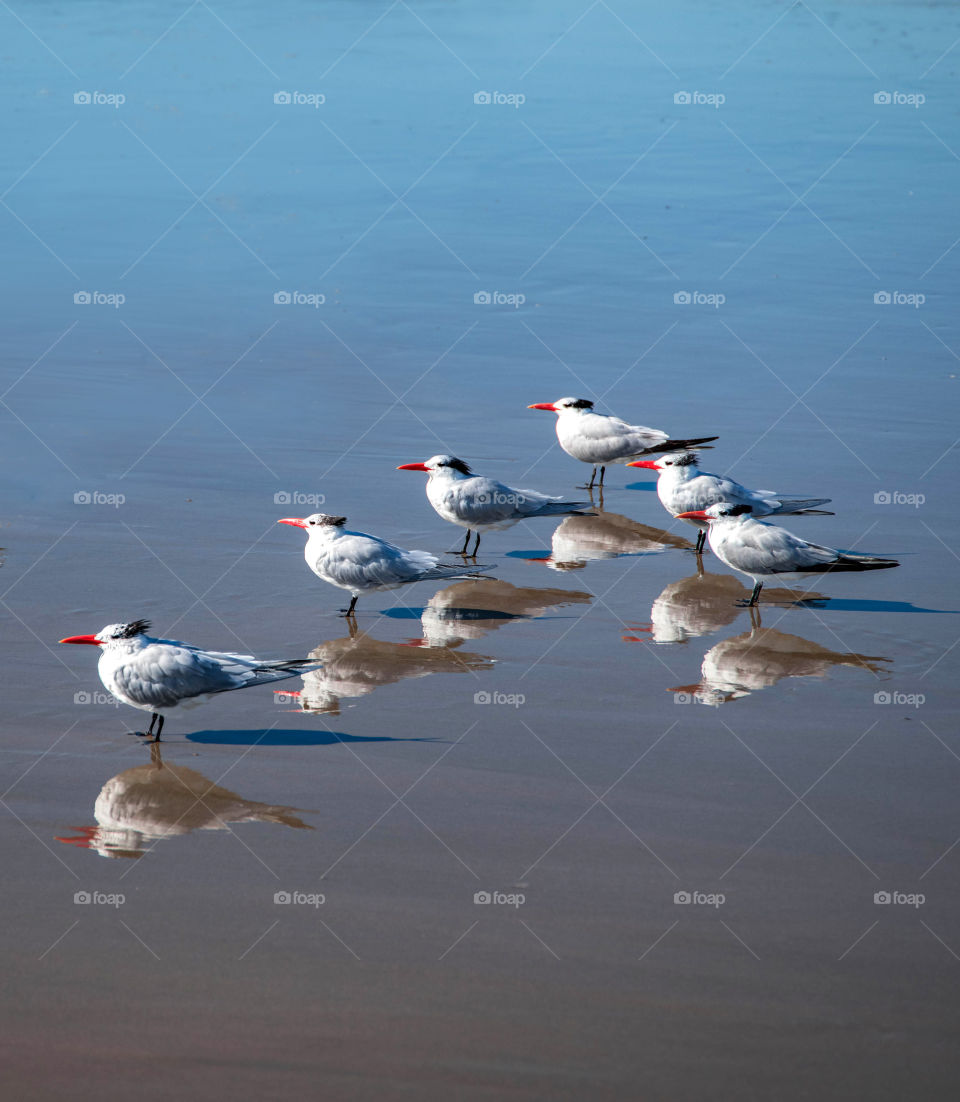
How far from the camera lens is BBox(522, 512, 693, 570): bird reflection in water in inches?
388

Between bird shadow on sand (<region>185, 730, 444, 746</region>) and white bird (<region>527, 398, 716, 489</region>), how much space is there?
15.3 feet

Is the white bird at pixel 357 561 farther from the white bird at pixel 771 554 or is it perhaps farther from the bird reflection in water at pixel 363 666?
the white bird at pixel 771 554

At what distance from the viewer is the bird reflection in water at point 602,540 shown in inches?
388

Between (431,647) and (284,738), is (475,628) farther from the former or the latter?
(284,738)

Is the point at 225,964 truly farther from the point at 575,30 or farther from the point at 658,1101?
the point at 575,30

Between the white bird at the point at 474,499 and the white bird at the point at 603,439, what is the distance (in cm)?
122

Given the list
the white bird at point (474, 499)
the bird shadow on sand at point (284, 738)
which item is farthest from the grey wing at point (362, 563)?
the bird shadow on sand at point (284, 738)

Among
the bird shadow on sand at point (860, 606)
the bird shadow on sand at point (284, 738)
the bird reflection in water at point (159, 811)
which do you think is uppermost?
the bird shadow on sand at point (860, 606)

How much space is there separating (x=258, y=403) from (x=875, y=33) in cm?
2293

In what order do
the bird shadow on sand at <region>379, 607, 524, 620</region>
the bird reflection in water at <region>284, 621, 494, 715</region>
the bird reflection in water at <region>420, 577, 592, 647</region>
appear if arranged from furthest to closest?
the bird shadow on sand at <region>379, 607, 524, 620</region> < the bird reflection in water at <region>420, 577, 592, 647</region> < the bird reflection in water at <region>284, 621, 494, 715</region>

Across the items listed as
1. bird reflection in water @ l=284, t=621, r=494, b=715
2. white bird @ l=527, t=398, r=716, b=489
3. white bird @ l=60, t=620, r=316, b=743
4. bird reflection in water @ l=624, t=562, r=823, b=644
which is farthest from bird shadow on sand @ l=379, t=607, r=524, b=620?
white bird @ l=527, t=398, r=716, b=489

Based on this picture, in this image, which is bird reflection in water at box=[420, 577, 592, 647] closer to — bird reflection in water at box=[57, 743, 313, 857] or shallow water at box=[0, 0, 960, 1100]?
shallow water at box=[0, 0, 960, 1100]

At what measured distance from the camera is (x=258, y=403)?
12.2 metres

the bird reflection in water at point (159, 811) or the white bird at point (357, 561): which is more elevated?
the white bird at point (357, 561)
